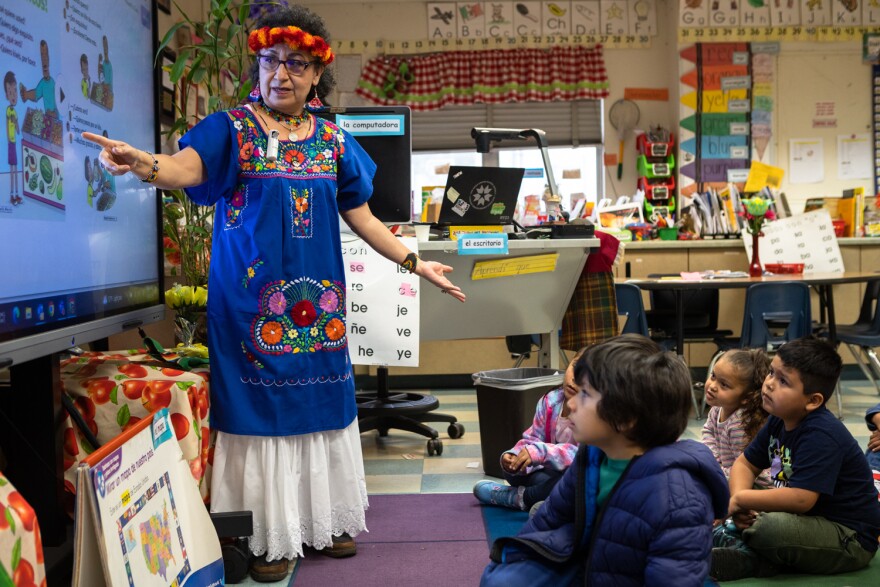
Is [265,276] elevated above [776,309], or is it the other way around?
[265,276]

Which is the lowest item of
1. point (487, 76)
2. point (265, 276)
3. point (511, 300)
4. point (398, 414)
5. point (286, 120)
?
point (398, 414)

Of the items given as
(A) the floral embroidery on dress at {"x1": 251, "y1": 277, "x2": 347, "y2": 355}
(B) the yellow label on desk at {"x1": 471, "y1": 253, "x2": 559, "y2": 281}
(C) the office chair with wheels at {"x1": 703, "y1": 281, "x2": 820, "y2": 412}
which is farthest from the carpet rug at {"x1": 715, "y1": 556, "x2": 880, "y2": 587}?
(C) the office chair with wheels at {"x1": 703, "y1": 281, "x2": 820, "y2": 412}

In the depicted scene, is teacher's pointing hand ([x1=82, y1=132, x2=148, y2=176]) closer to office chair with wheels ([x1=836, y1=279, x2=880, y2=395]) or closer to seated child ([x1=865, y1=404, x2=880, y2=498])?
seated child ([x1=865, y1=404, x2=880, y2=498])

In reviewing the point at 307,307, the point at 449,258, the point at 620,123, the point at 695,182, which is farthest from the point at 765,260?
the point at 307,307

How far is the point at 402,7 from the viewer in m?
7.72

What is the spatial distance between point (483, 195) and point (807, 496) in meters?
1.72

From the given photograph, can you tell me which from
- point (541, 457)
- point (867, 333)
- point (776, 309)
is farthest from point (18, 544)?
point (867, 333)

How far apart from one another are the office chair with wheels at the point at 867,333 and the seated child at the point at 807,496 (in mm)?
2623

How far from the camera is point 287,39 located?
205cm

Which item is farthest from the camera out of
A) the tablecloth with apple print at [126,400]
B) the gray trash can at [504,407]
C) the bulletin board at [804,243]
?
the bulletin board at [804,243]

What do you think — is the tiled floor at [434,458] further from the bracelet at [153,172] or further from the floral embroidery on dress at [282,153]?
the bracelet at [153,172]

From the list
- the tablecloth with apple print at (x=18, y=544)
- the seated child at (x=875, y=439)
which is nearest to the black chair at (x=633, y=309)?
the seated child at (x=875, y=439)

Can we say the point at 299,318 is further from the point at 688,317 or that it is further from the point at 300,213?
the point at 688,317

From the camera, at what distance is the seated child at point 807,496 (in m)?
2.12
